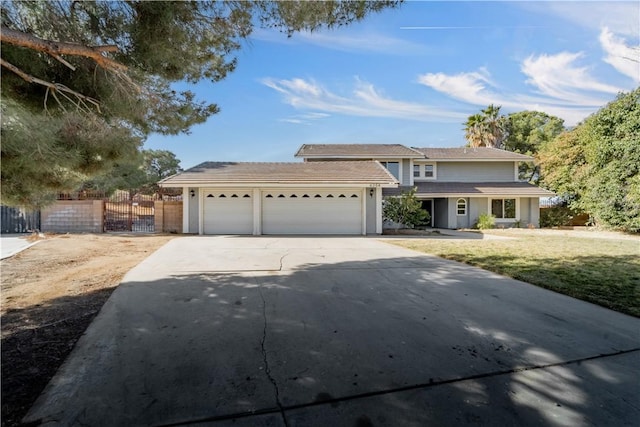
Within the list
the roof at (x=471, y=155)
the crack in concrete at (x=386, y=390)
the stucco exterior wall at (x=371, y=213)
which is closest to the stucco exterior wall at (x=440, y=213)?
the roof at (x=471, y=155)

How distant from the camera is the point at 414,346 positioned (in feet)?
10.8

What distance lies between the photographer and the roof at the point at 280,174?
15408 mm

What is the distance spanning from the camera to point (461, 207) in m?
21.2

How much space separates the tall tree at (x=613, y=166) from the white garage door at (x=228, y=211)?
19499mm

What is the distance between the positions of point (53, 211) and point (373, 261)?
56.0 ft

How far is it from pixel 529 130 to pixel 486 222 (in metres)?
21.2

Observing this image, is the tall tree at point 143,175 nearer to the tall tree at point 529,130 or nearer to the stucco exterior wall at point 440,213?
the stucco exterior wall at point 440,213

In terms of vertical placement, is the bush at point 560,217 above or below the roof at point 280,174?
below

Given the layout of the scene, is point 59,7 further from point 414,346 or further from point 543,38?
point 543,38

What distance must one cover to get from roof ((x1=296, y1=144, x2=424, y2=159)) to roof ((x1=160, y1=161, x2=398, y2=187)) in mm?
2663

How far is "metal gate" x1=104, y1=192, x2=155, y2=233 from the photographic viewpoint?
1692cm

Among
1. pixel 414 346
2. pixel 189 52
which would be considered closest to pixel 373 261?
pixel 414 346

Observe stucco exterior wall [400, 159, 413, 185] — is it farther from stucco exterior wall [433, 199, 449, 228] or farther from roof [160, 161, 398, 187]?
roof [160, 161, 398, 187]

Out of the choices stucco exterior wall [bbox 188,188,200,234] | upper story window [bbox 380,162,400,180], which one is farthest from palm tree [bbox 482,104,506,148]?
stucco exterior wall [bbox 188,188,200,234]
